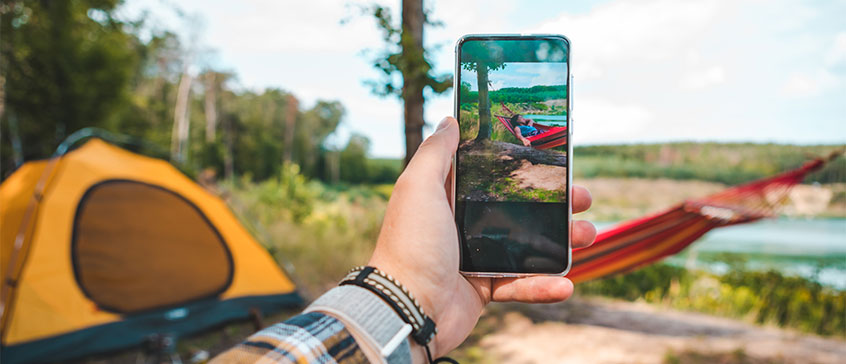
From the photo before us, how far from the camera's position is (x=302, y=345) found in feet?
1.62

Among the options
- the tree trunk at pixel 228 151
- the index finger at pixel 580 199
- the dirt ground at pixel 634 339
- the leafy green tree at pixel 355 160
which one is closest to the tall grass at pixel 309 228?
the dirt ground at pixel 634 339

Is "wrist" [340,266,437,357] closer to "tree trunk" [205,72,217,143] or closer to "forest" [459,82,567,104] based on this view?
"forest" [459,82,567,104]

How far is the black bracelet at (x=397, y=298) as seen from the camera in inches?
24.1

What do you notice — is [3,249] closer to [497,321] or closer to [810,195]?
[497,321]

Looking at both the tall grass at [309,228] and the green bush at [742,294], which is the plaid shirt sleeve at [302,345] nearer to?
the tall grass at [309,228]

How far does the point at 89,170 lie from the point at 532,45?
298 centimetres

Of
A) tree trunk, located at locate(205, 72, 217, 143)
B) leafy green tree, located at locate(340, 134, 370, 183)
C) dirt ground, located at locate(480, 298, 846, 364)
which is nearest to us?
dirt ground, located at locate(480, 298, 846, 364)

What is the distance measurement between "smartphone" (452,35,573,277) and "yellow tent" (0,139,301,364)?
8.72ft

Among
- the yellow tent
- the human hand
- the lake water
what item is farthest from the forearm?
the lake water

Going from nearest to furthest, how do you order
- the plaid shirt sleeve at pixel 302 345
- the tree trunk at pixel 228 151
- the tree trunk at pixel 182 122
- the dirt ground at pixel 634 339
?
the plaid shirt sleeve at pixel 302 345, the dirt ground at pixel 634 339, the tree trunk at pixel 182 122, the tree trunk at pixel 228 151

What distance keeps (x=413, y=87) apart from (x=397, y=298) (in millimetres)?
1170

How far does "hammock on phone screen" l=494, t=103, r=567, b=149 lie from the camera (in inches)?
32.2

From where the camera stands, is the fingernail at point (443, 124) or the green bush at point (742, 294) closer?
the fingernail at point (443, 124)

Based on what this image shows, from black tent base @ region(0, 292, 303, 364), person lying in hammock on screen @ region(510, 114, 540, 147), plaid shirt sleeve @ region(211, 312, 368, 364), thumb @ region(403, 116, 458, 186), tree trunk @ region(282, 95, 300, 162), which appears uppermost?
tree trunk @ region(282, 95, 300, 162)
